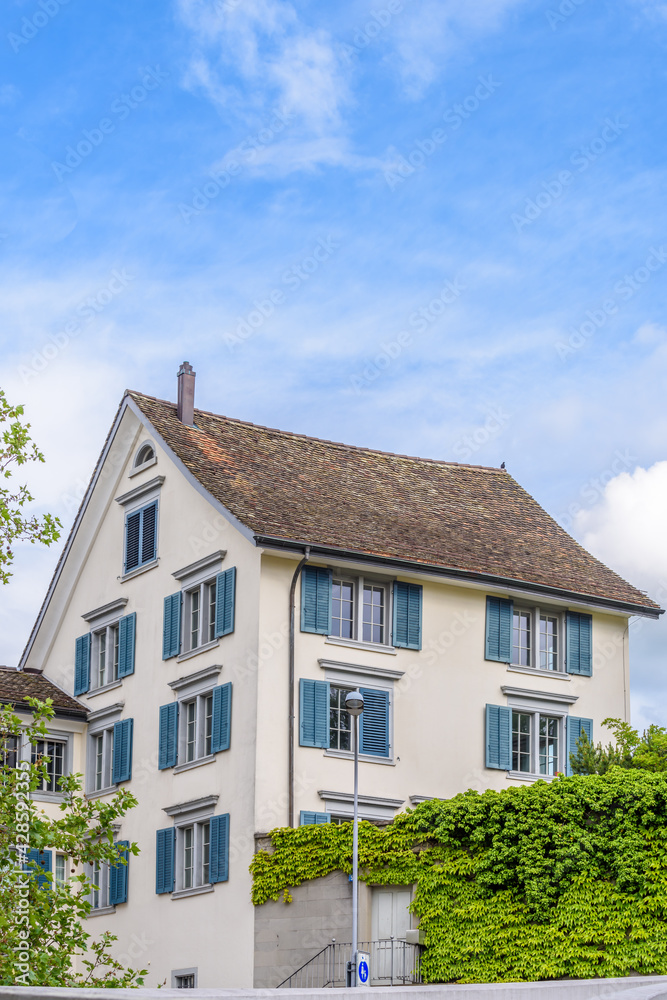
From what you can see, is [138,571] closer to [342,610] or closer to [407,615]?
[342,610]

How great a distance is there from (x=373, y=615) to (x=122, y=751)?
7.03m

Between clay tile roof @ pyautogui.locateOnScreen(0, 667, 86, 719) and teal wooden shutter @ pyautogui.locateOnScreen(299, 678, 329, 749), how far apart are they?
25.1ft

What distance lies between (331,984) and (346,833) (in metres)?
2.64

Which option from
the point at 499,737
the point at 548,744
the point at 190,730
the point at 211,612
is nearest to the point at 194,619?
the point at 211,612

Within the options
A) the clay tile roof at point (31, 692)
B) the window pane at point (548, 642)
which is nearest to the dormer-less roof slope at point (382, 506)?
the window pane at point (548, 642)

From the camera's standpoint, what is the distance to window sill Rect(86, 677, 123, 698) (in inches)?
1404

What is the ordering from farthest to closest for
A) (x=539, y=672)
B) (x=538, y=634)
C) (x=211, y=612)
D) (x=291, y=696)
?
(x=538, y=634), (x=539, y=672), (x=211, y=612), (x=291, y=696)

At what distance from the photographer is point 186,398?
36.6 metres

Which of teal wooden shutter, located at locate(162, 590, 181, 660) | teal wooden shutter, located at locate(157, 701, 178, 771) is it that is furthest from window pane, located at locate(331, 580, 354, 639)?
teal wooden shutter, located at locate(157, 701, 178, 771)

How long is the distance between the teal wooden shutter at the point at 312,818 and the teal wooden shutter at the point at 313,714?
138cm

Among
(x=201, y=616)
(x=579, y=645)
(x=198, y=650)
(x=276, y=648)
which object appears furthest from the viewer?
(x=579, y=645)

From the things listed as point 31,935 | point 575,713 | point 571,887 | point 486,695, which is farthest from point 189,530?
point 31,935

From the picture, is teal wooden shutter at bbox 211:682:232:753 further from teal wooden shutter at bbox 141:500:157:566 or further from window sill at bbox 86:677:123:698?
teal wooden shutter at bbox 141:500:157:566

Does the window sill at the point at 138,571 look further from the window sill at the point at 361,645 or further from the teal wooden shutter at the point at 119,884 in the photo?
the teal wooden shutter at the point at 119,884
